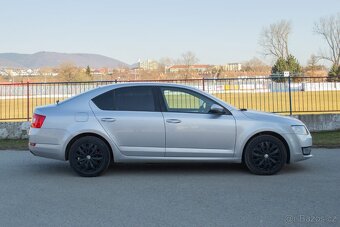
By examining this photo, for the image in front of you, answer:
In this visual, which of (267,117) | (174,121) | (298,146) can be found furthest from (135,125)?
(298,146)

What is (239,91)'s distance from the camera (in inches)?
725

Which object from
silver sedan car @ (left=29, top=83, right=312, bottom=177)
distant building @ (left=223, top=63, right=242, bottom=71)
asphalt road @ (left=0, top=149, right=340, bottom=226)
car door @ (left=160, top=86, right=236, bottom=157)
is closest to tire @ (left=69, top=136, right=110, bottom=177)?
silver sedan car @ (left=29, top=83, right=312, bottom=177)

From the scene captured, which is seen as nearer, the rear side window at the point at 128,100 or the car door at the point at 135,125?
the car door at the point at 135,125

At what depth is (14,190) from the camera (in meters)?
6.51

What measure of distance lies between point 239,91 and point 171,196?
12.9 metres

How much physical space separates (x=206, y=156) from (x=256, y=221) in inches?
101

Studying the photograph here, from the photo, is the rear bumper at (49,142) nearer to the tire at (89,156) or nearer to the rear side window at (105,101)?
the tire at (89,156)

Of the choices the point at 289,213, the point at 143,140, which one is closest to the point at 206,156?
the point at 143,140

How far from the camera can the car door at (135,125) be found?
7293mm

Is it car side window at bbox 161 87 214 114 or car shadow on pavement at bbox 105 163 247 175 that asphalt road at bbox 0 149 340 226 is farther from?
car side window at bbox 161 87 214 114

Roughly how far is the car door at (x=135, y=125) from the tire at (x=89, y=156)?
276 mm

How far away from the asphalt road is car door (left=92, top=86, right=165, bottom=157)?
1.62 feet

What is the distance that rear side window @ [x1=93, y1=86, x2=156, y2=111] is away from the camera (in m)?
7.46

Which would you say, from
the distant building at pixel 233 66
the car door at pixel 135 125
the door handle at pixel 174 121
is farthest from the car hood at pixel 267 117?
the distant building at pixel 233 66
